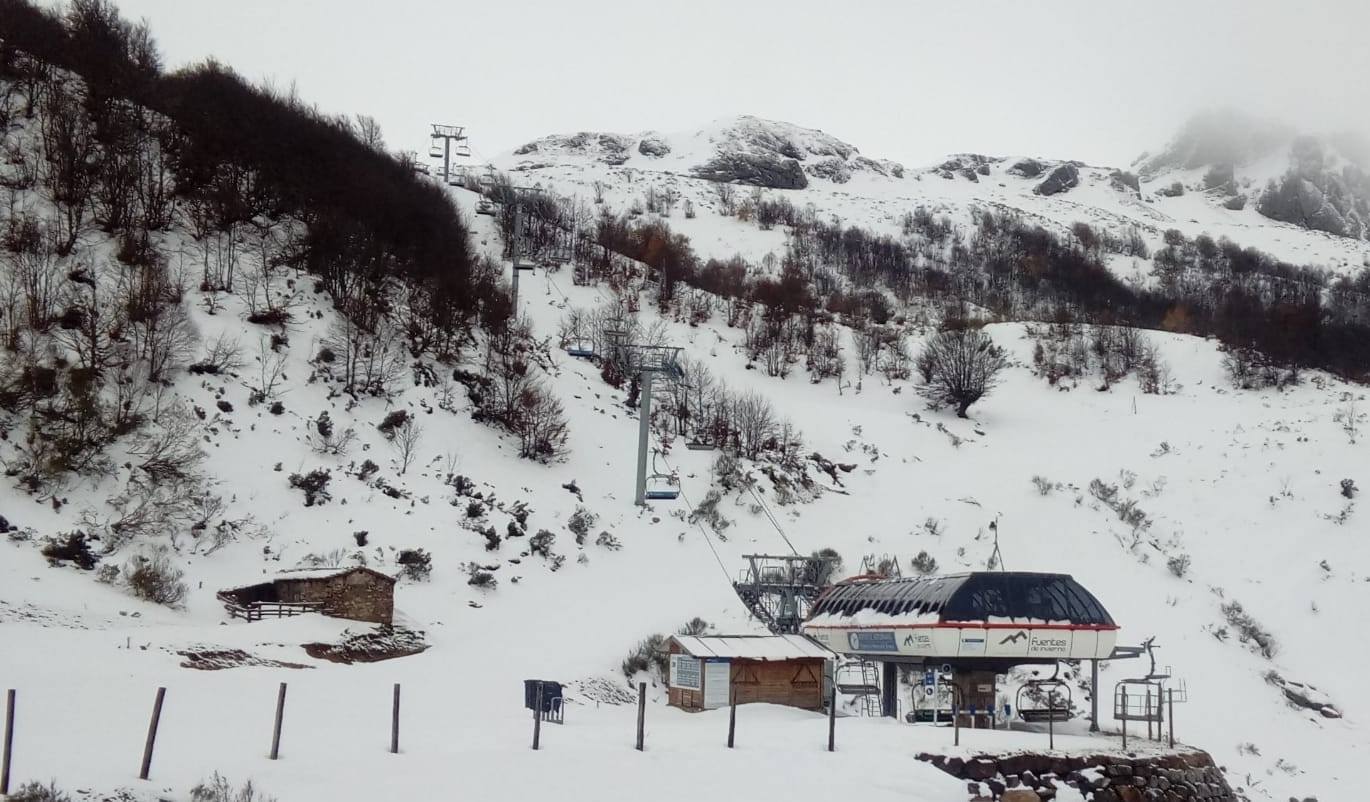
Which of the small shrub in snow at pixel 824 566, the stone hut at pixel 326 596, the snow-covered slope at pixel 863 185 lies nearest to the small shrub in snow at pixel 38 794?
the stone hut at pixel 326 596

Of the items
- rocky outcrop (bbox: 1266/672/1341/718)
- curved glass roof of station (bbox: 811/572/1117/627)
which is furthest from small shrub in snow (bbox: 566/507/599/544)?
rocky outcrop (bbox: 1266/672/1341/718)

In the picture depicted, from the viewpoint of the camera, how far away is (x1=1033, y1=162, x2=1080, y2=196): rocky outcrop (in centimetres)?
14275

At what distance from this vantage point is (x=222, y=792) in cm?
1336

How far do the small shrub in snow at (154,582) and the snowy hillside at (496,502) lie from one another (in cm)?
8

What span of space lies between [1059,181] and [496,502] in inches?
5013

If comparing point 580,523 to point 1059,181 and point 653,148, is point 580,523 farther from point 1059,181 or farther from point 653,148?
point 1059,181

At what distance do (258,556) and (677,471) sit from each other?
1982 centimetres

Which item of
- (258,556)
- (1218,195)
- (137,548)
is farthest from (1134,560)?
(1218,195)

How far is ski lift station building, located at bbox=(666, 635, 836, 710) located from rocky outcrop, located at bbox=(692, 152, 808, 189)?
10206 cm

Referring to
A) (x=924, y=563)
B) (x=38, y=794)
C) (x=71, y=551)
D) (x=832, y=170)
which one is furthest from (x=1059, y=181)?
(x=38, y=794)

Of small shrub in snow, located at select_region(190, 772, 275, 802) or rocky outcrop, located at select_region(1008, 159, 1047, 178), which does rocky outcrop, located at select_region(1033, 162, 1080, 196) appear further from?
small shrub in snow, located at select_region(190, 772, 275, 802)

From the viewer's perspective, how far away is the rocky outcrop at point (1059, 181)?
14275cm

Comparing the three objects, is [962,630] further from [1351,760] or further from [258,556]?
[258,556]

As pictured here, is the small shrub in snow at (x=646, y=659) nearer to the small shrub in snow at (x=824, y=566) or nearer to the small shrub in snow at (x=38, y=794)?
the small shrub in snow at (x=824, y=566)
